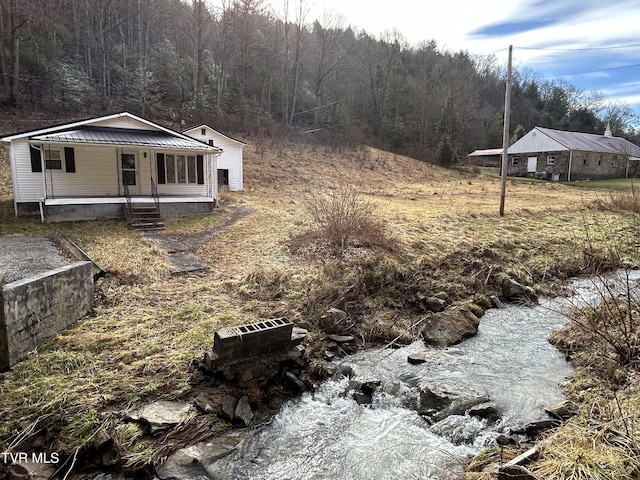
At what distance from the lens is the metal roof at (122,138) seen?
1270 centimetres

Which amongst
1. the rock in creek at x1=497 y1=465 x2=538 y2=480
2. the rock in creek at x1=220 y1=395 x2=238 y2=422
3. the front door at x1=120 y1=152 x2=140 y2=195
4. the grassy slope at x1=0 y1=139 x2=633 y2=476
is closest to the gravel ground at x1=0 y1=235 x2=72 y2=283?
the grassy slope at x1=0 y1=139 x2=633 y2=476

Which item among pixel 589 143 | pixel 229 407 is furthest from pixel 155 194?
pixel 589 143

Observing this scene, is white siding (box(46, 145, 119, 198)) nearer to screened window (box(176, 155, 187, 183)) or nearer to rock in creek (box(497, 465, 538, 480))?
screened window (box(176, 155, 187, 183))

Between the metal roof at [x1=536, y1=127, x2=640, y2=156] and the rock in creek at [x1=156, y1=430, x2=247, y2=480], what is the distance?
3883cm

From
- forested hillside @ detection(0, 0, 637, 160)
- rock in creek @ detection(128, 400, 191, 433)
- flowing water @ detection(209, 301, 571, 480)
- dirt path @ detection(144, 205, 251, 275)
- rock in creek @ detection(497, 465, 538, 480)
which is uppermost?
forested hillside @ detection(0, 0, 637, 160)

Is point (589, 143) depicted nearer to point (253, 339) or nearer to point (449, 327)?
point (449, 327)

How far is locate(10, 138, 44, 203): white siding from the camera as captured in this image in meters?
13.2

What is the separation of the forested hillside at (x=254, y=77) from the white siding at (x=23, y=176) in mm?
13898

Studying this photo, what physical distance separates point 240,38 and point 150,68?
8.81 meters

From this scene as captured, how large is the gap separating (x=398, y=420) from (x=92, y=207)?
13.0 meters

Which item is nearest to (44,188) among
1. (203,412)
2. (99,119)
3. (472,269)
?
(99,119)

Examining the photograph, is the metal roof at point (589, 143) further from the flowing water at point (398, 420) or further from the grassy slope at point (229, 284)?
the flowing water at point (398, 420)

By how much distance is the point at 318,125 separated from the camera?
3922 centimetres

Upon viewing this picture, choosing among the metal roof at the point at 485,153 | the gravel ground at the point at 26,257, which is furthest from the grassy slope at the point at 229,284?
the metal roof at the point at 485,153
